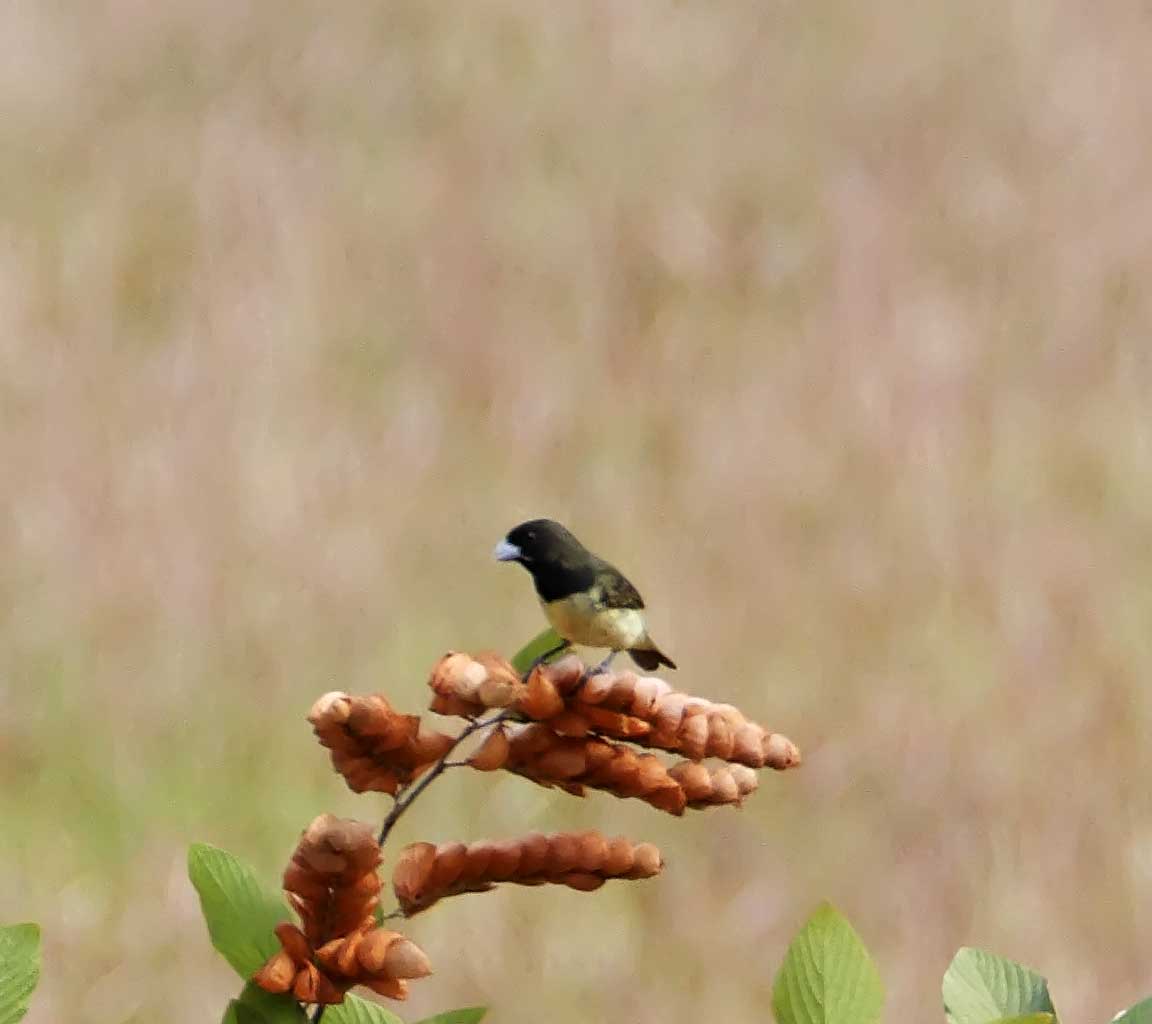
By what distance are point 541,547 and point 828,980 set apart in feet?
1.57

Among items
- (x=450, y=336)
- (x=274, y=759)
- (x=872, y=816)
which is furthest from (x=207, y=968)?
(x=450, y=336)

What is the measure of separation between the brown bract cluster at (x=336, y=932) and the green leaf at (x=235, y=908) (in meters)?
0.05

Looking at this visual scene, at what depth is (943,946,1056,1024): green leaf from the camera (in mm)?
1096

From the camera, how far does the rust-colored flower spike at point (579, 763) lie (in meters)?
0.93

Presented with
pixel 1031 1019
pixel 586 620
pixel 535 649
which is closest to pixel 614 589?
pixel 586 620

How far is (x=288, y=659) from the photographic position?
4008mm

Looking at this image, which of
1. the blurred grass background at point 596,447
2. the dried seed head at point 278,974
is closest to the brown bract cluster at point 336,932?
the dried seed head at point 278,974

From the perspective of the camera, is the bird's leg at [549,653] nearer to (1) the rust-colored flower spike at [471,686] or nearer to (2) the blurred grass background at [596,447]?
(1) the rust-colored flower spike at [471,686]

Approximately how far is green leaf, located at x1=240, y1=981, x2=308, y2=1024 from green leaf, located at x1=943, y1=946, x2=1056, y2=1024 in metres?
0.39

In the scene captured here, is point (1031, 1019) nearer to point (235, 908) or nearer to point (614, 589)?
point (235, 908)

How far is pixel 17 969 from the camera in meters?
0.95

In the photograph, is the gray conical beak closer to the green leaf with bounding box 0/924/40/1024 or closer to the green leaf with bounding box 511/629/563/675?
the green leaf with bounding box 511/629/563/675

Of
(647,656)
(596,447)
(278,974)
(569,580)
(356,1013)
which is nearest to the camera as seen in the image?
(278,974)

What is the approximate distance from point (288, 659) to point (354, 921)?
10.3ft
